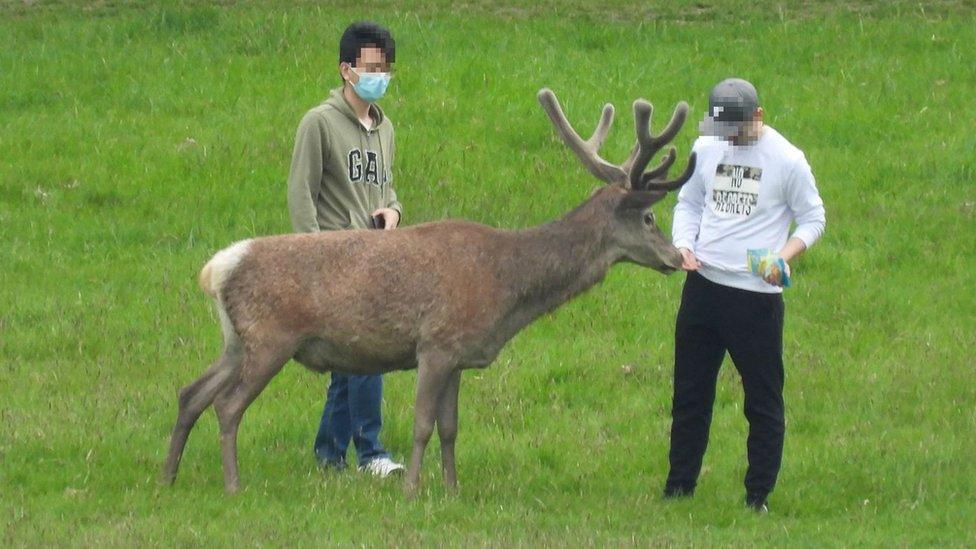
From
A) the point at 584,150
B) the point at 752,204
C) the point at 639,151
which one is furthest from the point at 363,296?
the point at 752,204

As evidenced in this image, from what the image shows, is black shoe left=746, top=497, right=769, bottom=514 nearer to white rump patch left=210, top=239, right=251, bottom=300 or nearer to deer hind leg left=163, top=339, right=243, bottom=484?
deer hind leg left=163, top=339, right=243, bottom=484

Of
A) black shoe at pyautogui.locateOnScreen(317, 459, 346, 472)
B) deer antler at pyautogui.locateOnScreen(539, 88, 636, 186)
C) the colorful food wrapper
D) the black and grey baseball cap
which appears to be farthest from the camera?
black shoe at pyautogui.locateOnScreen(317, 459, 346, 472)

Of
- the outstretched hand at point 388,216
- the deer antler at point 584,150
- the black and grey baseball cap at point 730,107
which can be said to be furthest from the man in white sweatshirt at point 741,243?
the outstretched hand at point 388,216

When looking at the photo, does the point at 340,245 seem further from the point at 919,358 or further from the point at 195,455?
the point at 919,358

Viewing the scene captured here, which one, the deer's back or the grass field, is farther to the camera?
the grass field

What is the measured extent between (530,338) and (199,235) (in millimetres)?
3395

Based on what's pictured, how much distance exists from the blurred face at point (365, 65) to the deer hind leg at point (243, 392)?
1.61 metres

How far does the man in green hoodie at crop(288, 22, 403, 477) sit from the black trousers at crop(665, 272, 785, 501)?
5.66ft

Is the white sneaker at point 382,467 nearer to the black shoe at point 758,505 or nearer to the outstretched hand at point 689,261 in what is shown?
the black shoe at point 758,505

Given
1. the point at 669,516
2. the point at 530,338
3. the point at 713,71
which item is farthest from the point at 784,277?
the point at 713,71

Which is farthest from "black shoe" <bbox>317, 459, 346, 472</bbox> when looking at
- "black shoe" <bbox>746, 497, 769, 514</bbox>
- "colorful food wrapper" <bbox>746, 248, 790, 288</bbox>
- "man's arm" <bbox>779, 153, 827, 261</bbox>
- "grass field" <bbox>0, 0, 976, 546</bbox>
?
"man's arm" <bbox>779, 153, 827, 261</bbox>

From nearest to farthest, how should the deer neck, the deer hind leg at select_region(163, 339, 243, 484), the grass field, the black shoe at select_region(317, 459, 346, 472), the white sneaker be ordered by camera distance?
the grass field → the deer hind leg at select_region(163, 339, 243, 484) → the deer neck → the white sneaker → the black shoe at select_region(317, 459, 346, 472)

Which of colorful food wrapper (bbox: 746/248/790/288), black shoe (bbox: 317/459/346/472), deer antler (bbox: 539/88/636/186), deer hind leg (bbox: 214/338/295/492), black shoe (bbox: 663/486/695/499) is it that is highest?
deer antler (bbox: 539/88/636/186)

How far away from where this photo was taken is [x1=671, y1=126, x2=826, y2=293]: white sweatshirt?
368 inches
